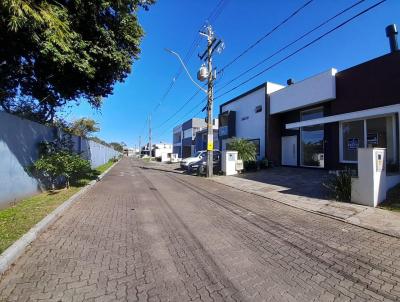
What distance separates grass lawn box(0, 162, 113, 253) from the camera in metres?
5.02

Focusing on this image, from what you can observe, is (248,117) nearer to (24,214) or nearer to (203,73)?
(203,73)

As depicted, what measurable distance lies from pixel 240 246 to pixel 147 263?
1.78m

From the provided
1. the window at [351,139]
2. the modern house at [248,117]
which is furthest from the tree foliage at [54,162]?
the modern house at [248,117]

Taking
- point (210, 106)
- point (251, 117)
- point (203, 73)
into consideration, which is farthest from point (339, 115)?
point (251, 117)

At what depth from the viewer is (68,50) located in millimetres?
7754

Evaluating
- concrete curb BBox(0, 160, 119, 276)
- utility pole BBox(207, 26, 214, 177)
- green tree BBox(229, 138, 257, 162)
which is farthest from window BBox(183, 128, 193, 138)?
concrete curb BBox(0, 160, 119, 276)

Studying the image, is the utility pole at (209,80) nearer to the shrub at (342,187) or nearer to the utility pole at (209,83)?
the utility pole at (209,83)

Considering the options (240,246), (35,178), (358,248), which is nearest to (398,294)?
(358,248)

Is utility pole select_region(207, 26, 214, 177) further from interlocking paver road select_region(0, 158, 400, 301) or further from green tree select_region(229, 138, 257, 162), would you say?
interlocking paver road select_region(0, 158, 400, 301)

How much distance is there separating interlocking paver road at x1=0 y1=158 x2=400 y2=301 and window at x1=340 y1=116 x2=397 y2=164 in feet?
26.5

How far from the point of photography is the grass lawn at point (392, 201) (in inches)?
316

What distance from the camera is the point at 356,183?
8.83m

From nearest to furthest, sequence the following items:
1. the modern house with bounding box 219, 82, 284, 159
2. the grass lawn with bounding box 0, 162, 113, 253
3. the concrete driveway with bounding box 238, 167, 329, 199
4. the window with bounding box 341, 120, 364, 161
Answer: the grass lawn with bounding box 0, 162, 113, 253 < the concrete driveway with bounding box 238, 167, 329, 199 < the window with bounding box 341, 120, 364, 161 < the modern house with bounding box 219, 82, 284, 159

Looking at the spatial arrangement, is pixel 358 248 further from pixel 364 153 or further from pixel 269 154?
pixel 269 154
